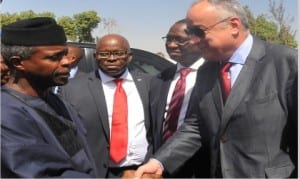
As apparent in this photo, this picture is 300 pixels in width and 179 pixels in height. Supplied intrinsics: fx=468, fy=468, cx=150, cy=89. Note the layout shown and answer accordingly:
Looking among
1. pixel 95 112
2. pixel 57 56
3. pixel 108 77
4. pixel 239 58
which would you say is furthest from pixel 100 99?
pixel 57 56

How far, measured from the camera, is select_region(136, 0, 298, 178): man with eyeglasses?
236 centimetres

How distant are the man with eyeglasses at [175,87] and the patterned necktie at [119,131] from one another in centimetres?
22

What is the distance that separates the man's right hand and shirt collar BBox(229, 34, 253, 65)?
2.52ft

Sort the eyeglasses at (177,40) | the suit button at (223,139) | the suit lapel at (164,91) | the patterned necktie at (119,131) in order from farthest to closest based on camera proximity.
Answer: the eyeglasses at (177,40), the patterned necktie at (119,131), the suit lapel at (164,91), the suit button at (223,139)

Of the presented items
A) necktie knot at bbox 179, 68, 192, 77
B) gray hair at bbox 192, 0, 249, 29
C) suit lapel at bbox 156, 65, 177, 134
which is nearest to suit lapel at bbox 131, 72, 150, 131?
suit lapel at bbox 156, 65, 177, 134

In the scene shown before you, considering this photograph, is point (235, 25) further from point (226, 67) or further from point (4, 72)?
point (4, 72)

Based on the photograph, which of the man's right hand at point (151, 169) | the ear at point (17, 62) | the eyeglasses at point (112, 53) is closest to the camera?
the ear at point (17, 62)

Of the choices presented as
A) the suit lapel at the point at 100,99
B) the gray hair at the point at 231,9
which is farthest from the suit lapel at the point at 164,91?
the gray hair at the point at 231,9

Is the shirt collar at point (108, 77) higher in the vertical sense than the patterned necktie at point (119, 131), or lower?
higher

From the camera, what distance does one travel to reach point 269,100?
93.0 inches

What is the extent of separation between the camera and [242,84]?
8.06 feet

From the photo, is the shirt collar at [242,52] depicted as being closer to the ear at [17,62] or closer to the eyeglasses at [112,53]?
the ear at [17,62]

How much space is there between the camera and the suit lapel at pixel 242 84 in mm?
2439

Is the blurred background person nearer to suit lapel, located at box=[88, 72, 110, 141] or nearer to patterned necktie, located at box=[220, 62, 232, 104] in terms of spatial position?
patterned necktie, located at box=[220, 62, 232, 104]
